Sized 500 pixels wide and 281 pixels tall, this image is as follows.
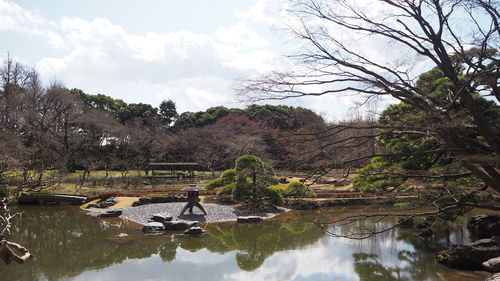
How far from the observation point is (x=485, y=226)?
10.8m

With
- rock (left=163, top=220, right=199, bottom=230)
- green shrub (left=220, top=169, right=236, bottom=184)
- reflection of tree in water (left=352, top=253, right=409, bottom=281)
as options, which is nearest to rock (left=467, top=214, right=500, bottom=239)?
reflection of tree in water (left=352, top=253, right=409, bottom=281)

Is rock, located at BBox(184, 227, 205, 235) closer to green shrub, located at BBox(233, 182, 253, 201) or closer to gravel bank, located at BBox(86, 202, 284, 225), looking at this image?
gravel bank, located at BBox(86, 202, 284, 225)

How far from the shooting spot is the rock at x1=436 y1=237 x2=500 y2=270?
27.5 feet

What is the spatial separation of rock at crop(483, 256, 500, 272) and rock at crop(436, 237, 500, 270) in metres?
0.28

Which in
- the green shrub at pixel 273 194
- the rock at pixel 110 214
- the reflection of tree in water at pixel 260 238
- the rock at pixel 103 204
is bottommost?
the reflection of tree in water at pixel 260 238

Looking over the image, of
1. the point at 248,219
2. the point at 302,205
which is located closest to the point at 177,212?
the point at 248,219

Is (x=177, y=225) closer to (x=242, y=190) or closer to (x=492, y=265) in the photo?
(x=242, y=190)

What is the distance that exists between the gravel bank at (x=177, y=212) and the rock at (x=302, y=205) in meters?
1.98

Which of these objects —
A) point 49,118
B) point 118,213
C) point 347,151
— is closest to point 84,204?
point 118,213

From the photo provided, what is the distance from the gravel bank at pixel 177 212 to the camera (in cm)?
1471

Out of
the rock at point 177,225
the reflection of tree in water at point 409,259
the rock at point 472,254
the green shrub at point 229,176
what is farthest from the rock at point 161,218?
the rock at point 472,254

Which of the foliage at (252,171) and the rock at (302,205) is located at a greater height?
the foliage at (252,171)

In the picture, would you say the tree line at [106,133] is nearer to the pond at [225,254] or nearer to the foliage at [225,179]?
the foliage at [225,179]

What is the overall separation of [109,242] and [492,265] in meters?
10.0
